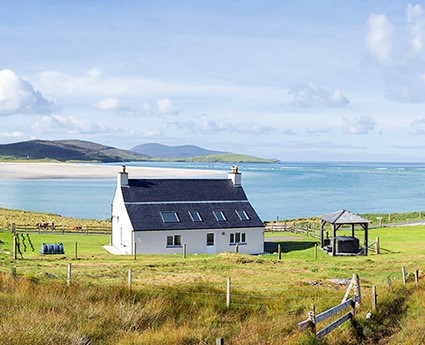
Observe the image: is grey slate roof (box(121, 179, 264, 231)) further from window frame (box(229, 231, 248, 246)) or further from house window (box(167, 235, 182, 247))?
house window (box(167, 235, 182, 247))

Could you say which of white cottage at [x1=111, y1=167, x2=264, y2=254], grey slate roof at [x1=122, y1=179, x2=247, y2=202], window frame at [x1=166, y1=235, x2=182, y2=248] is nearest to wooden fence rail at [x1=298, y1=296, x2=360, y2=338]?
white cottage at [x1=111, y1=167, x2=264, y2=254]

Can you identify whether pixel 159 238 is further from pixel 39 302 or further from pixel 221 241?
pixel 39 302

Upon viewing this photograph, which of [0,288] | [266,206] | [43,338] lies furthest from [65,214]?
[43,338]

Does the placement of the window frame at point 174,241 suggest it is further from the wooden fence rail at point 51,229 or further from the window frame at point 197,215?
the wooden fence rail at point 51,229

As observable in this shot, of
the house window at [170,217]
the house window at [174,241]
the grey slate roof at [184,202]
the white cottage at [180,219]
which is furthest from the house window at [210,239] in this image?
the house window at [170,217]

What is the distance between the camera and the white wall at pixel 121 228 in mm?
41688

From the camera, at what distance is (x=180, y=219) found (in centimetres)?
4300

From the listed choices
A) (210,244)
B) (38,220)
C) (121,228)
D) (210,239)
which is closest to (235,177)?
(210,239)

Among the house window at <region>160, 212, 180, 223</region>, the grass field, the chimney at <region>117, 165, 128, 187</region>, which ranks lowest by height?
the house window at <region>160, 212, 180, 223</region>

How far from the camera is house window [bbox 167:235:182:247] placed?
42062 mm

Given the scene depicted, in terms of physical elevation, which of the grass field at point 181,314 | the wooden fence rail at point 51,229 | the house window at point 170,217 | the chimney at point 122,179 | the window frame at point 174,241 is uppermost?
the chimney at point 122,179

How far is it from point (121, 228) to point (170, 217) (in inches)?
172

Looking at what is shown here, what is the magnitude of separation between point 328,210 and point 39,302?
90.5 metres

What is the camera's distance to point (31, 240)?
45875 millimetres
